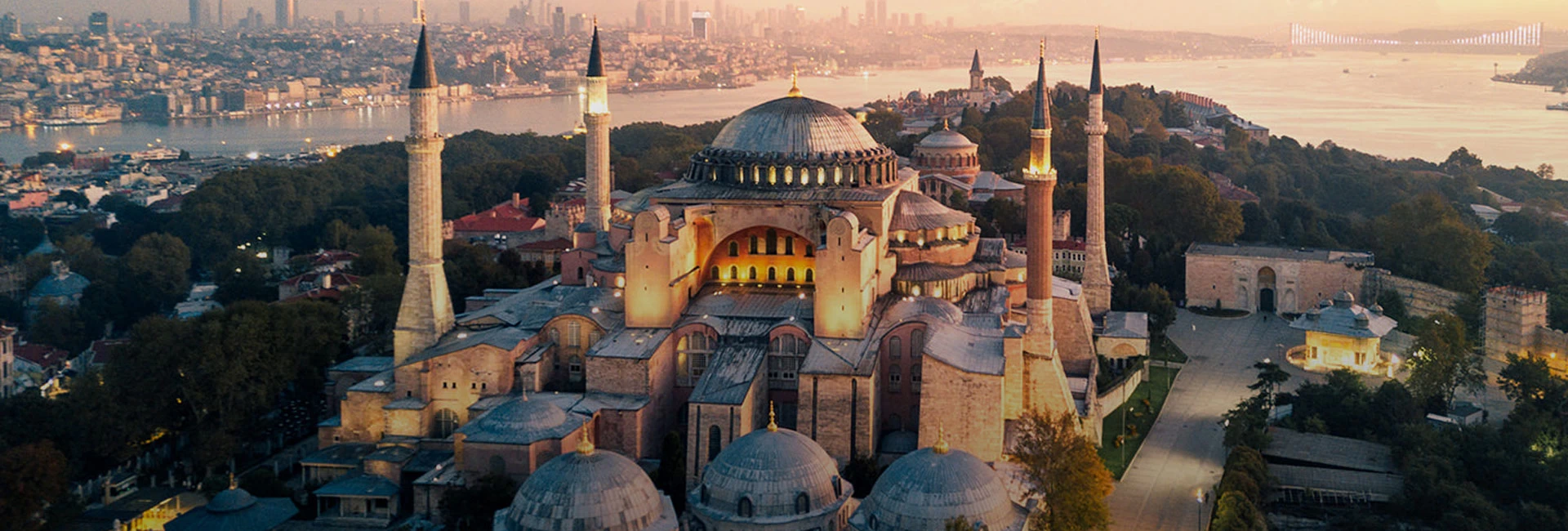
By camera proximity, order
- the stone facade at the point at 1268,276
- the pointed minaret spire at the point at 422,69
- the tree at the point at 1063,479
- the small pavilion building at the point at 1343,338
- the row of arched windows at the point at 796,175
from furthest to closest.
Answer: the stone facade at the point at 1268,276 → the small pavilion building at the point at 1343,338 → the row of arched windows at the point at 796,175 → the pointed minaret spire at the point at 422,69 → the tree at the point at 1063,479

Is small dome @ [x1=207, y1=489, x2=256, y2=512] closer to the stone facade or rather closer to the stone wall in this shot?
the stone facade

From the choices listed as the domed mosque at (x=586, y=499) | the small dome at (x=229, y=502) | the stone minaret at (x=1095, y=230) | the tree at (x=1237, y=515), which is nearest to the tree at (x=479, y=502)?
the domed mosque at (x=586, y=499)

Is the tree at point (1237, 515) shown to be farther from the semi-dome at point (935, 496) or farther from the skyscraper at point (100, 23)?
the skyscraper at point (100, 23)

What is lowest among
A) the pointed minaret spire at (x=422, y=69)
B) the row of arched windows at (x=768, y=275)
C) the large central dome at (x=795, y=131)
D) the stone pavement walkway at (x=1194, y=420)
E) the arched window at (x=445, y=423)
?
the stone pavement walkway at (x=1194, y=420)

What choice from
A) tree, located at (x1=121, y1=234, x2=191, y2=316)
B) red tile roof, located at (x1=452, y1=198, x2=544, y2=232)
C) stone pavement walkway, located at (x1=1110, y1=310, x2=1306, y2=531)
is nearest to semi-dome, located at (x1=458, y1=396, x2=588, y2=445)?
stone pavement walkway, located at (x1=1110, y1=310, x2=1306, y2=531)

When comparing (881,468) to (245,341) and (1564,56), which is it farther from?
(1564,56)
